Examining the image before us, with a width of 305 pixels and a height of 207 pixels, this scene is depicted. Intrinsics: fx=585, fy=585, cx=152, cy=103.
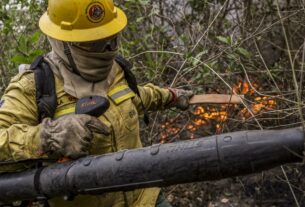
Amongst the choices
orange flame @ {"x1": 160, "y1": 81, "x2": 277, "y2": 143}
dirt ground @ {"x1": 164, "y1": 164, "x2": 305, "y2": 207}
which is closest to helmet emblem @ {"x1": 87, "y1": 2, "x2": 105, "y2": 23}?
orange flame @ {"x1": 160, "y1": 81, "x2": 277, "y2": 143}

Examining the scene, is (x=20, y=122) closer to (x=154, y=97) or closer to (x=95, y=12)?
(x=95, y=12)

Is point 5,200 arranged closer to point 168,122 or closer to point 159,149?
point 159,149

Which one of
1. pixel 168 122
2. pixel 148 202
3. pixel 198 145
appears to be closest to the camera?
pixel 198 145

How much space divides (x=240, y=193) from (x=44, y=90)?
298 centimetres

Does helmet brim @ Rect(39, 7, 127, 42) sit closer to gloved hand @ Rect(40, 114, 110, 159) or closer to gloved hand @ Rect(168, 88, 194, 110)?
gloved hand @ Rect(40, 114, 110, 159)

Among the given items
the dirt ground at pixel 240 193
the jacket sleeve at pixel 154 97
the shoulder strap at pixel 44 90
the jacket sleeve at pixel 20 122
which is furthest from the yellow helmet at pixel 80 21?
the dirt ground at pixel 240 193

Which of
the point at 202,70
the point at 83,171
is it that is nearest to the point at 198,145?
the point at 83,171

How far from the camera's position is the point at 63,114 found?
114 inches

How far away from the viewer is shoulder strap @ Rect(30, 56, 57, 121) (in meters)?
2.84

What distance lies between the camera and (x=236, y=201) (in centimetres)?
534

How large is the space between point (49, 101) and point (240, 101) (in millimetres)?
1281

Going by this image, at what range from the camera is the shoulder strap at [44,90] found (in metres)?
2.84

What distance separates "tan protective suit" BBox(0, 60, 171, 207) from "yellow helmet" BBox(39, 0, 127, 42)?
248mm

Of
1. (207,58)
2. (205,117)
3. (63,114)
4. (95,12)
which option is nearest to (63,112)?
(63,114)
